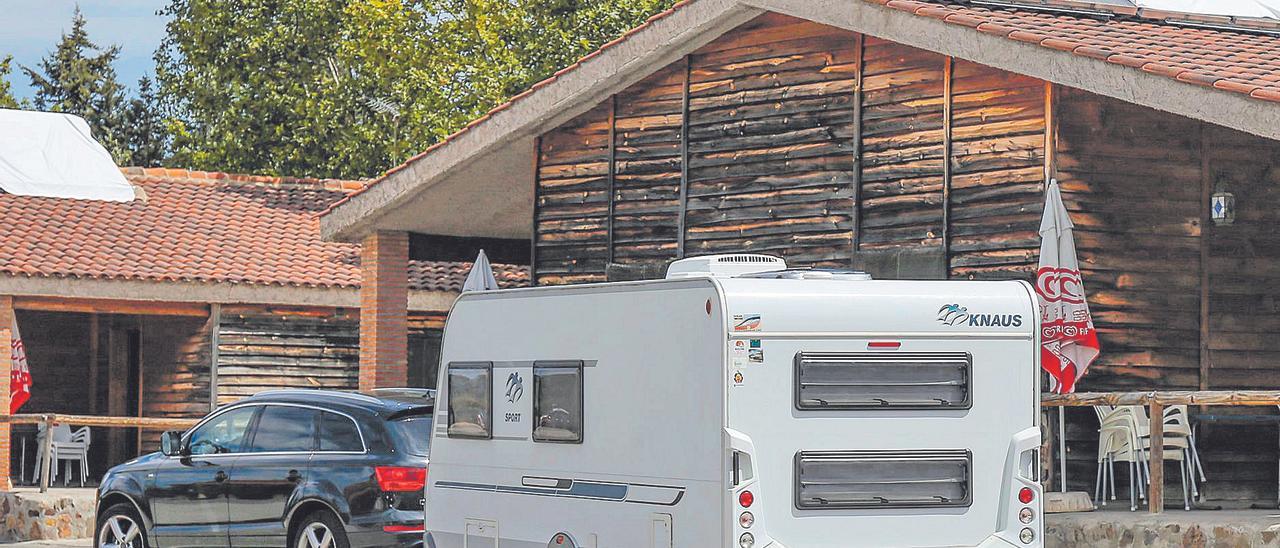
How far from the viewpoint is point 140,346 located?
25.7m

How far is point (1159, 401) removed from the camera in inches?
475

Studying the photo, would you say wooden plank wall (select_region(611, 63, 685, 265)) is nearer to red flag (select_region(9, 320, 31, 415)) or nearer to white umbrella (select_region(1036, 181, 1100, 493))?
white umbrella (select_region(1036, 181, 1100, 493))

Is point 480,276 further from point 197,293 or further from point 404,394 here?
point 404,394

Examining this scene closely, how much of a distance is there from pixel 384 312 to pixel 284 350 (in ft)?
14.2

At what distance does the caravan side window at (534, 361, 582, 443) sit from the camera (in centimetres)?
1037

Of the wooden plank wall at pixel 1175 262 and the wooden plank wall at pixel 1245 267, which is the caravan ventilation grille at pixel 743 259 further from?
the wooden plank wall at pixel 1245 267

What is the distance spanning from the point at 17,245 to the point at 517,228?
646cm

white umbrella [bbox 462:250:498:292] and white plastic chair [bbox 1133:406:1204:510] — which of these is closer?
white plastic chair [bbox 1133:406:1204:510]

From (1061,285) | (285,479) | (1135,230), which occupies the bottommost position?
(285,479)

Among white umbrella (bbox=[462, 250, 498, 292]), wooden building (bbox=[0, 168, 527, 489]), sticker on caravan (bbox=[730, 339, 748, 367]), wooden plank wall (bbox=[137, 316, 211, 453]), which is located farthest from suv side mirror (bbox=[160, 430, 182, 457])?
wooden plank wall (bbox=[137, 316, 211, 453])

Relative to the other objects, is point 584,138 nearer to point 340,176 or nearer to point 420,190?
point 420,190

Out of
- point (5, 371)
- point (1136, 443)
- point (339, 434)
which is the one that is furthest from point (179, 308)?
point (1136, 443)

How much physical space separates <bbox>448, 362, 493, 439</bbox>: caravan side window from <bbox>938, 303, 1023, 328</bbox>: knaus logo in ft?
9.51

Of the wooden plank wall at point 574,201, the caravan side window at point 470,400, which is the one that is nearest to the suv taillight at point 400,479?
the caravan side window at point 470,400
